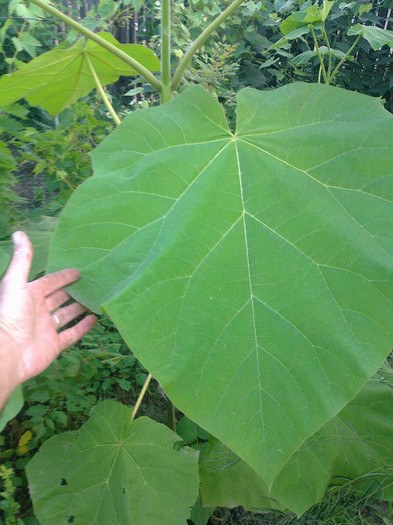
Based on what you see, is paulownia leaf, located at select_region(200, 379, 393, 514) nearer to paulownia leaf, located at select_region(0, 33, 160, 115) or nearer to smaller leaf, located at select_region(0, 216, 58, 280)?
smaller leaf, located at select_region(0, 216, 58, 280)

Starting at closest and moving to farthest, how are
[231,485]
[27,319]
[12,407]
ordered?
[12,407]
[27,319]
[231,485]

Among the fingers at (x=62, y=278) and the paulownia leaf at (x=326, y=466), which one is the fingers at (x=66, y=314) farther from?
the paulownia leaf at (x=326, y=466)

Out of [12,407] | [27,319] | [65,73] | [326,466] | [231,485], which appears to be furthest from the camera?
[65,73]

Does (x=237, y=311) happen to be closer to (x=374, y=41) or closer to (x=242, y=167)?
(x=242, y=167)

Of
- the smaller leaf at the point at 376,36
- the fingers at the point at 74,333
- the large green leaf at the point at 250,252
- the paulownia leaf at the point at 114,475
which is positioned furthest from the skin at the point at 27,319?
the smaller leaf at the point at 376,36

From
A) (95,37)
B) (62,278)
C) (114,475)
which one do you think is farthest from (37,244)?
(114,475)

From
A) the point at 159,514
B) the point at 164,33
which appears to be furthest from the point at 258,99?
the point at 159,514

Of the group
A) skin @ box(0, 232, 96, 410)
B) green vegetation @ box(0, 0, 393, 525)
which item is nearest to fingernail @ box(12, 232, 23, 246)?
skin @ box(0, 232, 96, 410)

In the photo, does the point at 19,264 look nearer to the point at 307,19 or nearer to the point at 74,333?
the point at 74,333
